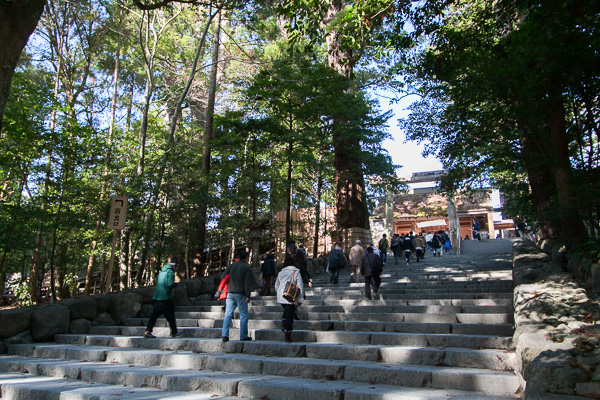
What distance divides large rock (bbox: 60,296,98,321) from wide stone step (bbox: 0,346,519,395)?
2.25 metres

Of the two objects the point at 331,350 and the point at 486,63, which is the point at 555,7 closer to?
the point at 486,63

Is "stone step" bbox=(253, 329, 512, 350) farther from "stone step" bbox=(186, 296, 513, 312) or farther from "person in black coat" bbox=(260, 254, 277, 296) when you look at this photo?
"person in black coat" bbox=(260, 254, 277, 296)

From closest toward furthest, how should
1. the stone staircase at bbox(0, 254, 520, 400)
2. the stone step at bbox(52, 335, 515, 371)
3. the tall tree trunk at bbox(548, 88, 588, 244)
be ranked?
1. the stone staircase at bbox(0, 254, 520, 400)
2. the stone step at bbox(52, 335, 515, 371)
3. the tall tree trunk at bbox(548, 88, 588, 244)

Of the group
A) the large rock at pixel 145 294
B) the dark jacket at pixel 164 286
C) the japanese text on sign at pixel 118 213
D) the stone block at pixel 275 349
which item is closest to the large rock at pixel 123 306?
the large rock at pixel 145 294

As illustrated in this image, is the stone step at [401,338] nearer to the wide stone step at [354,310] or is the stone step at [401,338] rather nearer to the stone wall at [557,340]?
the stone wall at [557,340]

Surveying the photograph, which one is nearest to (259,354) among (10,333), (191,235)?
(10,333)

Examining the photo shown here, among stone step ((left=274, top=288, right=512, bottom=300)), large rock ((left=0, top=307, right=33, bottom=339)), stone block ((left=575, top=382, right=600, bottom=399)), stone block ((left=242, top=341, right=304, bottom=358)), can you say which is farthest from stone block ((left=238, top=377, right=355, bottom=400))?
large rock ((left=0, top=307, right=33, bottom=339))

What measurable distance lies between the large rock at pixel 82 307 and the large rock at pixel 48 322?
0.17 m

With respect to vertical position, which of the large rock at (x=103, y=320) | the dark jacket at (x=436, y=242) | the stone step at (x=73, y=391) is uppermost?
the dark jacket at (x=436, y=242)

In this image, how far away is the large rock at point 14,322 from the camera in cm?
847

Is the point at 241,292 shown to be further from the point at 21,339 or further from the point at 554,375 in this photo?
the point at 21,339

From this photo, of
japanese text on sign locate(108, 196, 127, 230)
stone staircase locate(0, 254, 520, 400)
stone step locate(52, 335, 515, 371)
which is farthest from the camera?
japanese text on sign locate(108, 196, 127, 230)

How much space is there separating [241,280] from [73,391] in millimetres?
2804

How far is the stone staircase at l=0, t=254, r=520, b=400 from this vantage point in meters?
4.67
